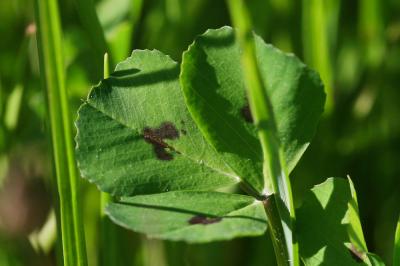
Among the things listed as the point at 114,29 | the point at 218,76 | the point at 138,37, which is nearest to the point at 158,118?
the point at 218,76

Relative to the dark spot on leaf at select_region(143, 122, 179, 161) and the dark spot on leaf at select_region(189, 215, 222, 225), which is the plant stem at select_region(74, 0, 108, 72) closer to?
the dark spot on leaf at select_region(143, 122, 179, 161)

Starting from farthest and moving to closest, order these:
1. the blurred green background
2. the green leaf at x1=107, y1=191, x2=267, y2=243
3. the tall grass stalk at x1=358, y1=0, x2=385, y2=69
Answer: the tall grass stalk at x1=358, y1=0, x2=385, y2=69
the blurred green background
the green leaf at x1=107, y1=191, x2=267, y2=243

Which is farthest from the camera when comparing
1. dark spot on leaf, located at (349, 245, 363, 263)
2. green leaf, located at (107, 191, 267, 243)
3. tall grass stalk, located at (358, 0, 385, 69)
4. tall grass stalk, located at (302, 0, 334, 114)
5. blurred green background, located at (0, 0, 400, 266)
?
tall grass stalk, located at (358, 0, 385, 69)

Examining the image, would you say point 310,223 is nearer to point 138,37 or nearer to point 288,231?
point 288,231

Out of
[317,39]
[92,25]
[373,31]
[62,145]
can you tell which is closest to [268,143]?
[62,145]

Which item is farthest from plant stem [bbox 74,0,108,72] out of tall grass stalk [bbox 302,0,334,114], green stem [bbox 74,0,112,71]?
tall grass stalk [bbox 302,0,334,114]

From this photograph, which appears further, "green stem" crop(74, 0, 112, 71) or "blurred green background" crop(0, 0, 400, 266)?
"blurred green background" crop(0, 0, 400, 266)
